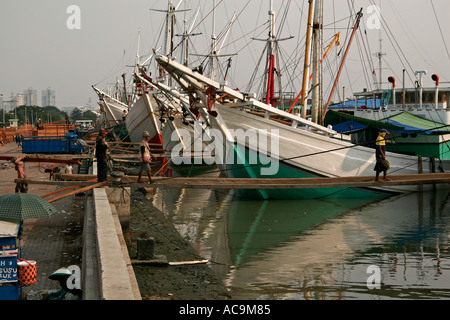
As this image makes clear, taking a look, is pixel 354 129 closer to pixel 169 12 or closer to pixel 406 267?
pixel 406 267

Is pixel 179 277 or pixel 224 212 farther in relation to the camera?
pixel 224 212

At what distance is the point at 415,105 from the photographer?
3059 centimetres

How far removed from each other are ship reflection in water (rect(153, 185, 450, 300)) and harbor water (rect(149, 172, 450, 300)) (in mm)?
21

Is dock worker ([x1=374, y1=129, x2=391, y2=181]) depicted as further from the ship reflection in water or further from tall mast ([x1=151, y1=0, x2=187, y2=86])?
tall mast ([x1=151, y1=0, x2=187, y2=86])

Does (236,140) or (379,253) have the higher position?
(236,140)

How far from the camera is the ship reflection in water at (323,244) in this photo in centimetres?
1027

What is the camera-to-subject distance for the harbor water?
404 inches

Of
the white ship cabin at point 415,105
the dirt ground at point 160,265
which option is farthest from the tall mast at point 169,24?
the dirt ground at point 160,265

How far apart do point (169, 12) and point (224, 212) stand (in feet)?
76.3

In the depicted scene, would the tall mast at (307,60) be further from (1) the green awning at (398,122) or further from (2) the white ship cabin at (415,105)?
(2) the white ship cabin at (415,105)

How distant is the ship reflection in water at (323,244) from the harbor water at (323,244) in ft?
0.07
